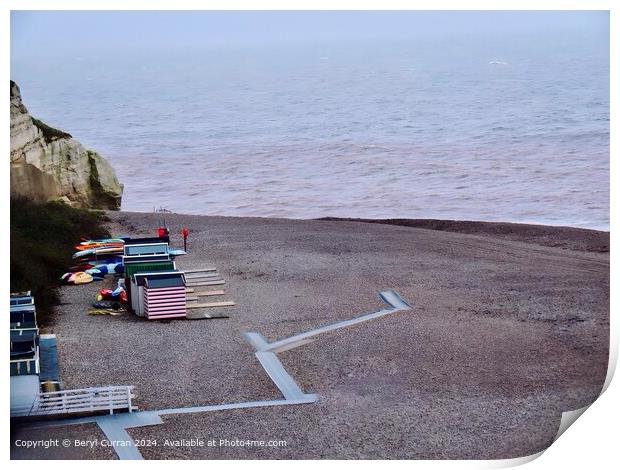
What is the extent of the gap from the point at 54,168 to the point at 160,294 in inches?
299

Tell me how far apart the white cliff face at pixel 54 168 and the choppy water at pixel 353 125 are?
397mm

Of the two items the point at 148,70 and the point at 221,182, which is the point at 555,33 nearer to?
the point at 148,70

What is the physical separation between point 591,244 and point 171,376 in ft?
27.1

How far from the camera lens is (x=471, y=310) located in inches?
611

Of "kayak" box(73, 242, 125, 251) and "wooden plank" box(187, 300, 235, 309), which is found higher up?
"kayak" box(73, 242, 125, 251)

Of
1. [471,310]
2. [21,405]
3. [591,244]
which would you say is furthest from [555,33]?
[21,405]

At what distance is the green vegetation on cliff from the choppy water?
183 cm

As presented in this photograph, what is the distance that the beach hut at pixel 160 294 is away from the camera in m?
15.0

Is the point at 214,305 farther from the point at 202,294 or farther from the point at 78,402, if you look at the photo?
the point at 78,402

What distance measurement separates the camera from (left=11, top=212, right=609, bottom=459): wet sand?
11.7 m

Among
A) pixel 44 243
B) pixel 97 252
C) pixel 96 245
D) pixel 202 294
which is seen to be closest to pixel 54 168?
pixel 96 245

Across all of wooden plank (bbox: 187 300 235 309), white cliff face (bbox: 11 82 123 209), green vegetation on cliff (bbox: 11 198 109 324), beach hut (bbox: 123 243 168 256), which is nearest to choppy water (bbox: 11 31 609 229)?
white cliff face (bbox: 11 82 123 209)

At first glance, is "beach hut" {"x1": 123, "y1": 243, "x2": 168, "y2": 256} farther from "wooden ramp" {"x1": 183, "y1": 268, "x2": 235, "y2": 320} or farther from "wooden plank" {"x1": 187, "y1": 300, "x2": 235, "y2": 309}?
"wooden plank" {"x1": 187, "y1": 300, "x2": 235, "y2": 309}

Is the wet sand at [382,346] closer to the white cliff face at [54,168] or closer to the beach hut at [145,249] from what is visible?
the beach hut at [145,249]
